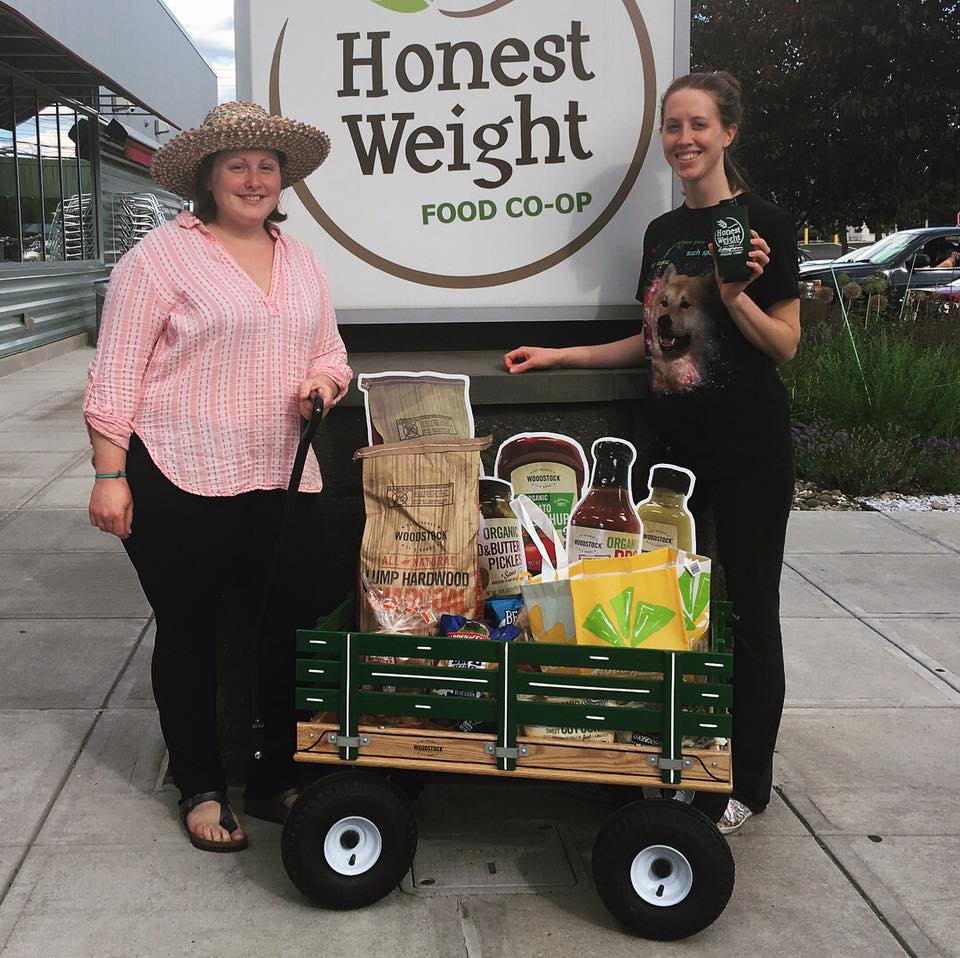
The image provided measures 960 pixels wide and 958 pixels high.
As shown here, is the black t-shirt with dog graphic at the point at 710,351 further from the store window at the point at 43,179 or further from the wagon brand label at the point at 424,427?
the store window at the point at 43,179

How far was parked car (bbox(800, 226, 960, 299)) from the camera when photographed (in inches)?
571

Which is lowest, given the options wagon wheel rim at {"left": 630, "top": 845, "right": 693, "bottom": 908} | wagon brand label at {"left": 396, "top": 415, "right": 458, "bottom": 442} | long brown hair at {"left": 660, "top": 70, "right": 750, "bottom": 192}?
wagon wheel rim at {"left": 630, "top": 845, "right": 693, "bottom": 908}

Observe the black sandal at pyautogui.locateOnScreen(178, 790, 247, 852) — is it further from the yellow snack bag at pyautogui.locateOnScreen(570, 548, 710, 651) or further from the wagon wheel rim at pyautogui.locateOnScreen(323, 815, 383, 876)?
the yellow snack bag at pyautogui.locateOnScreen(570, 548, 710, 651)

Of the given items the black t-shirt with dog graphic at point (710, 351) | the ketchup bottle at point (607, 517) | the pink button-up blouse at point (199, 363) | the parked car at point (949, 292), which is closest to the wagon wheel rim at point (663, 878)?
the ketchup bottle at point (607, 517)

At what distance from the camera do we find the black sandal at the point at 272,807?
3.21 m

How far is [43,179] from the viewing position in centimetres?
1672

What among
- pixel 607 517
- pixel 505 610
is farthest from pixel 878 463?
pixel 505 610

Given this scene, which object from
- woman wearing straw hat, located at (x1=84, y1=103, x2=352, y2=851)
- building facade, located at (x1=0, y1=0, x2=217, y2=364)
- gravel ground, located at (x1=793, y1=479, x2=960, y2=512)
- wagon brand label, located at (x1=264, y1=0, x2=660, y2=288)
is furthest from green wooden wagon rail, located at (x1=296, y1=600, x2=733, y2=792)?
building facade, located at (x1=0, y1=0, x2=217, y2=364)

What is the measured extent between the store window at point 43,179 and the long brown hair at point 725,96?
13.3 m

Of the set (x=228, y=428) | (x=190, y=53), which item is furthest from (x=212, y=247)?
(x=190, y=53)

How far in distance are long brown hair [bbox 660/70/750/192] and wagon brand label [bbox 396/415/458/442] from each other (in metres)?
0.96

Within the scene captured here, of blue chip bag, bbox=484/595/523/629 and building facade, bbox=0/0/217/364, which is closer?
blue chip bag, bbox=484/595/523/629

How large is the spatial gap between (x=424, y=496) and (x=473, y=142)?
1313mm

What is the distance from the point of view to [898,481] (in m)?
7.73
